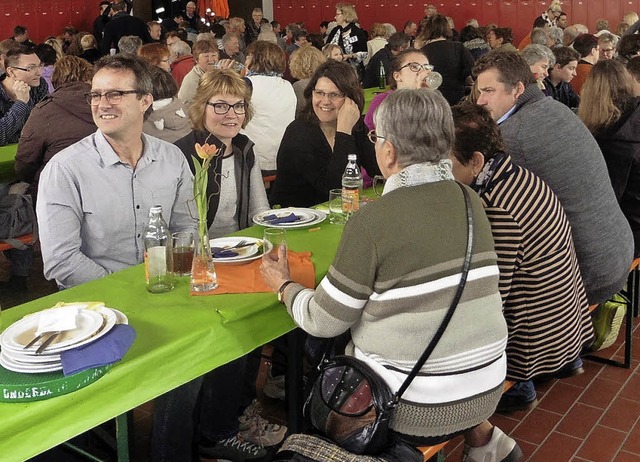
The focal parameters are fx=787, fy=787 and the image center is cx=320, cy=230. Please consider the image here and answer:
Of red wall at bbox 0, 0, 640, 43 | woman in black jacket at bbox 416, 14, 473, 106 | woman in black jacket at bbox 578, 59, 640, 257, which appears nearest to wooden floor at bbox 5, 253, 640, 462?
woman in black jacket at bbox 578, 59, 640, 257

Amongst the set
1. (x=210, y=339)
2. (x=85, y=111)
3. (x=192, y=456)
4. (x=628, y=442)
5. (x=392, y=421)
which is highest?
(x=85, y=111)

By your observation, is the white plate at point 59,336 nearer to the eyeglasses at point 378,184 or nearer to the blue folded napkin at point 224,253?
the blue folded napkin at point 224,253

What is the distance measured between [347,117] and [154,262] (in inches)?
65.9

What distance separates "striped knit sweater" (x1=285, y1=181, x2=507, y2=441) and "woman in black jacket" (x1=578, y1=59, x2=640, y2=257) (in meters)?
1.96

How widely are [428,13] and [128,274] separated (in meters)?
12.7

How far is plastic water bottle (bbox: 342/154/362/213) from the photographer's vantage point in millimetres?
3105

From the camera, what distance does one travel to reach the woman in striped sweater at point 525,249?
2.57 m

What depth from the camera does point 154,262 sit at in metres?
2.32

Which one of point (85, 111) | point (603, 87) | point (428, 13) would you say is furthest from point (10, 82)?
point (428, 13)

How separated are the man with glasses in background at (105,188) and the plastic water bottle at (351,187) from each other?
27.4 inches

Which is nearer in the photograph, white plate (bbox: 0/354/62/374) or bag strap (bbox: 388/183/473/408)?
white plate (bbox: 0/354/62/374)

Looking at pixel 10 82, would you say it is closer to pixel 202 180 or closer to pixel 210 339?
pixel 202 180

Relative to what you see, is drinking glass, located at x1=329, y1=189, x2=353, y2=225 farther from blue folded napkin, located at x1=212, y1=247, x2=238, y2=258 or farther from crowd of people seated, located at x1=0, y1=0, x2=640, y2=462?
blue folded napkin, located at x1=212, y1=247, x2=238, y2=258

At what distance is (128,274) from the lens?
2.48 meters
